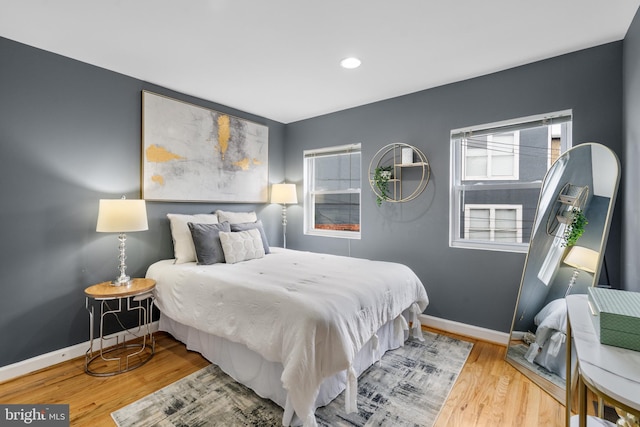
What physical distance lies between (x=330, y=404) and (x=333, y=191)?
A: 271cm

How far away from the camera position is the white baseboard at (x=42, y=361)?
2.23m

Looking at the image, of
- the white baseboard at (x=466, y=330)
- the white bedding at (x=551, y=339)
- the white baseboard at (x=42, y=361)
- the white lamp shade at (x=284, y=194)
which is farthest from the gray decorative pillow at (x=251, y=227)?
the white bedding at (x=551, y=339)

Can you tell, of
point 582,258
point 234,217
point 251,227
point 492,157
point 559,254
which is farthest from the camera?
point 234,217

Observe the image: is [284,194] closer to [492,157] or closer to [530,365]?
[492,157]

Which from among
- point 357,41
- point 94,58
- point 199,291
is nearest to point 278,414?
point 199,291

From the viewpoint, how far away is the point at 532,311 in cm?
237

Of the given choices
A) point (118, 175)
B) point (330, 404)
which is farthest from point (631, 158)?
point (118, 175)

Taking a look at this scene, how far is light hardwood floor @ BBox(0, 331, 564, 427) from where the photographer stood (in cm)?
183

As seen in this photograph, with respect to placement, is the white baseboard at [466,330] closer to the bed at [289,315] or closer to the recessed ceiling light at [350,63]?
the bed at [289,315]

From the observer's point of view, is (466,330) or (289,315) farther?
(466,330)

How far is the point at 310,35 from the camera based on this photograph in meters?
2.19

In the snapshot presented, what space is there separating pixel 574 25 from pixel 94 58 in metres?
3.69

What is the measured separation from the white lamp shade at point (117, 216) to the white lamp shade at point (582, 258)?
334 cm

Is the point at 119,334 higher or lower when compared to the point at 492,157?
lower
